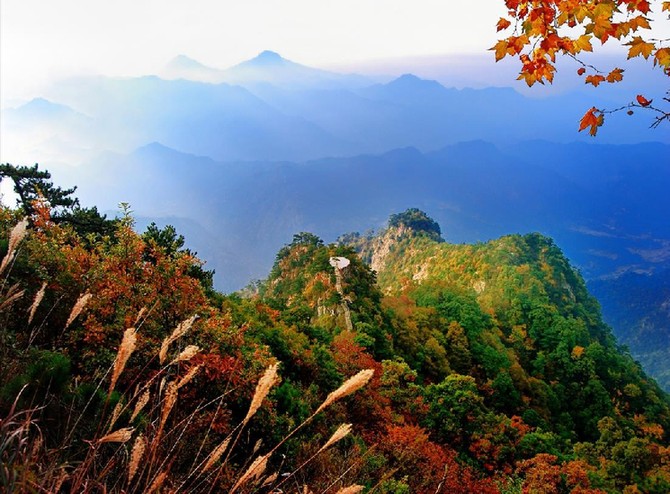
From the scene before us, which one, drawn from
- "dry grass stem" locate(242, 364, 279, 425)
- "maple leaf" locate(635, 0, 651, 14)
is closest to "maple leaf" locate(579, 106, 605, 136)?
"maple leaf" locate(635, 0, 651, 14)

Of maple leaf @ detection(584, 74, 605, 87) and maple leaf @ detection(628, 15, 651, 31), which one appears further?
maple leaf @ detection(584, 74, 605, 87)

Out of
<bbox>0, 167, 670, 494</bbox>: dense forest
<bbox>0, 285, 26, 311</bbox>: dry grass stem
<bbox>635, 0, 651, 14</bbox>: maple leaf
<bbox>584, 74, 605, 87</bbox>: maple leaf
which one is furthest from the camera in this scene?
<bbox>584, 74, 605, 87</bbox>: maple leaf

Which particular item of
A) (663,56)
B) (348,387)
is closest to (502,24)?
(663,56)

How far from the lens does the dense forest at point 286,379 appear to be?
2.23 m

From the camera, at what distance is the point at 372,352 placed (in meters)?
22.3

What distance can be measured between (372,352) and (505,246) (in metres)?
36.3

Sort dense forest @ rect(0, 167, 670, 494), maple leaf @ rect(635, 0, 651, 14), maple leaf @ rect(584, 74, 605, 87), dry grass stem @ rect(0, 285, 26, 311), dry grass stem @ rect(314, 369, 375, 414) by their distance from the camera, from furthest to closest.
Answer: maple leaf @ rect(584, 74, 605, 87), maple leaf @ rect(635, 0, 651, 14), dense forest @ rect(0, 167, 670, 494), dry grass stem @ rect(0, 285, 26, 311), dry grass stem @ rect(314, 369, 375, 414)

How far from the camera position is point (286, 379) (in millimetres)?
10750

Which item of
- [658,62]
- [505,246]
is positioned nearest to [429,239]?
[505,246]

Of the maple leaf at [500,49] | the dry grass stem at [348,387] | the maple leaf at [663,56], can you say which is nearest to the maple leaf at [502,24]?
the maple leaf at [500,49]

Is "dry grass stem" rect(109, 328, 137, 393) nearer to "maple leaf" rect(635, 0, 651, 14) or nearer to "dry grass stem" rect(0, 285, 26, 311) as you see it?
Answer: "dry grass stem" rect(0, 285, 26, 311)

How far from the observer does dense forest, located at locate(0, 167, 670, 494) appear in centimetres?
223

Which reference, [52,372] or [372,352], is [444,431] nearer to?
[372,352]

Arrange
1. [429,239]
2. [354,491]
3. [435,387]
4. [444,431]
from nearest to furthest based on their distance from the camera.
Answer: [354,491] < [444,431] < [435,387] < [429,239]
